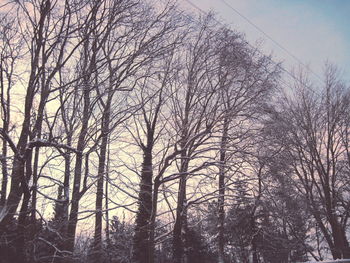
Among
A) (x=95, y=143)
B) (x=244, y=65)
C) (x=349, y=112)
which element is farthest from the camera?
(x=349, y=112)

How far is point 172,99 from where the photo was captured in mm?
15594

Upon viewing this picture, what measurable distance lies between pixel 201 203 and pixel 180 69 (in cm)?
577

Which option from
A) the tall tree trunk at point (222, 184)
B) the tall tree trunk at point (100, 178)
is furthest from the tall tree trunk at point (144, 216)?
the tall tree trunk at point (222, 184)

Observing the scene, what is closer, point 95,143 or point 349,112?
point 95,143

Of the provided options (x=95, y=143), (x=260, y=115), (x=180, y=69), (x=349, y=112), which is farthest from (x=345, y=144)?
(x=95, y=143)

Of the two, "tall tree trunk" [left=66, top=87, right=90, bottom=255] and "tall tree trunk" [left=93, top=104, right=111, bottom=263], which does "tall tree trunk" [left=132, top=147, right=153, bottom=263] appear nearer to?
"tall tree trunk" [left=93, top=104, right=111, bottom=263]

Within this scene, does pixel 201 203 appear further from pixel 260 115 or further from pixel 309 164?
pixel 309 164

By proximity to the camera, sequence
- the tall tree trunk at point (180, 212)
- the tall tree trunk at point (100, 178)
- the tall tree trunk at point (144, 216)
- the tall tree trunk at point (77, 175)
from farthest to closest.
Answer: the tall tree trunk at point (180, 212) → the tall tree trunk at point (144, 216) → the tall tree trunk at point (100, 178) → the tall tree trunk at point (77, 175)

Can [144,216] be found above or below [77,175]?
below

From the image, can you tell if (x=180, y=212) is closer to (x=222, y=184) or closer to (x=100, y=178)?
(x=222, y=184)

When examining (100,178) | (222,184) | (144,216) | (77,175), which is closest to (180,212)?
(222,184)

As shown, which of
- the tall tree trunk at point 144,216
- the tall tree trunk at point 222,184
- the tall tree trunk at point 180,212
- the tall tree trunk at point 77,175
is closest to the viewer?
the tall tree trunk at point 77,175

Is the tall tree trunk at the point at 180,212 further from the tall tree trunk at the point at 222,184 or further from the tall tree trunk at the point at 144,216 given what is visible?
the tall tree trunk at the point at 222,184

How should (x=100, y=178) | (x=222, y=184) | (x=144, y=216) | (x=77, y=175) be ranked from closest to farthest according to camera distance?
(x=100, y=178) < (x=77, y=175) < (x=222, y=184) < (x=144, y=216)
